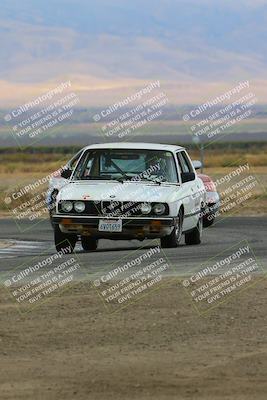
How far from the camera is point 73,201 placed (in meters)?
18.7

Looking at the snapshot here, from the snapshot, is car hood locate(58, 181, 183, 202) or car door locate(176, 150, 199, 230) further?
car door locate(176, 150, 199, 230)

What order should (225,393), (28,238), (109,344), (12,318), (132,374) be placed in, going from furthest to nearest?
1. (28,238)
2. (12,318)
3. (109,344)
4. (132,374)
5. (225,393)

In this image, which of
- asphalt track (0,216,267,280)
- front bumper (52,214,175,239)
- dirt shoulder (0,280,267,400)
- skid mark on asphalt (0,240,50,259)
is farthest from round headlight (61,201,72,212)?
dirt shoulder (0,280,267,400)

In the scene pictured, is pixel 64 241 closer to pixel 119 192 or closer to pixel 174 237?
pixel 119 192

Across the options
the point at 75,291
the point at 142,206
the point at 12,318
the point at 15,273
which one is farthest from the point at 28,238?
the point at 12,318

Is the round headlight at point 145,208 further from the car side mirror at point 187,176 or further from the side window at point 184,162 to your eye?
the side window at point 184,162

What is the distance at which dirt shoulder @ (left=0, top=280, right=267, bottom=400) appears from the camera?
930cm

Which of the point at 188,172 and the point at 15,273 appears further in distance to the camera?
the point at 188,172

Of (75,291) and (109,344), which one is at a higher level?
(109,344)

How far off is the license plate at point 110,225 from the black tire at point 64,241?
0.61 meters

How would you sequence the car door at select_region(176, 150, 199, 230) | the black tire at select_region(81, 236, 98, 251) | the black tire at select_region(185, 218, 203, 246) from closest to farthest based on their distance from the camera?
1. the car door at select_region(176, 150, 199, 230)
2. the black tire at select_region(81, 236, 98, 251)
3. the black tire at select_region(185, 218, 203, 246)

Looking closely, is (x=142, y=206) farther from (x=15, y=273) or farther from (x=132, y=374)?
(x=132, y=374)

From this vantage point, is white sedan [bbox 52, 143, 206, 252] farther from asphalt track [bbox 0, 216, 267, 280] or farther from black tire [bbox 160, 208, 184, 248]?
asphalt track [bbox 0, 216, 267, 280]

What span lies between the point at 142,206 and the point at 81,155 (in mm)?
1858
